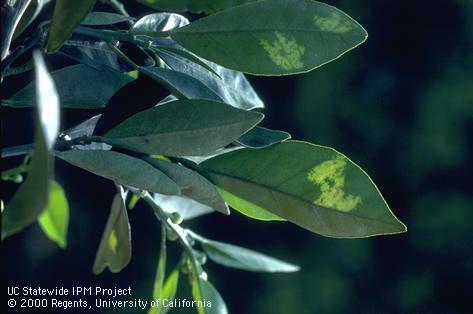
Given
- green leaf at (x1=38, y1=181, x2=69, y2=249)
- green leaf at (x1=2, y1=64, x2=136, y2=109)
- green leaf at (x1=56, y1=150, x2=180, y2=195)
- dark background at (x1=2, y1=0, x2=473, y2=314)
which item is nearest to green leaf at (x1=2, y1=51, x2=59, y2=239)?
green leaf at (x1=38, y1=181, x2=69, y2=249)

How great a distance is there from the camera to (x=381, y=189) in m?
1.90

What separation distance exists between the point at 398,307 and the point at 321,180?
4.59ft

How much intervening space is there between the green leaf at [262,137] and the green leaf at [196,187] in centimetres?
5

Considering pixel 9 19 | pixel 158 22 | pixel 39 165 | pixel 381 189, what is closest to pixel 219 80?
pixel 158 22

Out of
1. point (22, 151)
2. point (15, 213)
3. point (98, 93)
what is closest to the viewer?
point (15, 213)

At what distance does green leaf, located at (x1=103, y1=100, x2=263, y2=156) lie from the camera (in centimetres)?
51

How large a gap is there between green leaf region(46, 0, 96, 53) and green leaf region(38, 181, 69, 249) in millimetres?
126

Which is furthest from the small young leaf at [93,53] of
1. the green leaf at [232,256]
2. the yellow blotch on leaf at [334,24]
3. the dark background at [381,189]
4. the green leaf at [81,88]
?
the dark background at [381,189]

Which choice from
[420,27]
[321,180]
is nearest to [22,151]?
[321,180]

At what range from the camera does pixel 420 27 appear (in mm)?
1959

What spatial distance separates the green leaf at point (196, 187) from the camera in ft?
1.73

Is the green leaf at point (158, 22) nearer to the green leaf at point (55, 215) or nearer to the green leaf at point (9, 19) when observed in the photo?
the green leaf at point (9, 19)

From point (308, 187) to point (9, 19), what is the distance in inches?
8.9

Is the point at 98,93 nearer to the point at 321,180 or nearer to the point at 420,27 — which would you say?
the point at 321,180
